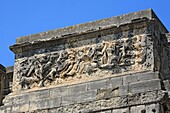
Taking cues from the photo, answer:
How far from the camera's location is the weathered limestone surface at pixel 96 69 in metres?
9.90

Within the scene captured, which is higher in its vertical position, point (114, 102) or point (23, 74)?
point (23, 74)

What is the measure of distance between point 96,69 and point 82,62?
→ 39cm

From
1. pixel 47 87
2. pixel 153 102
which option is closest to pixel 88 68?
pixel 47 87

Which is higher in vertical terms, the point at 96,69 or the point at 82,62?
the point at 82,62

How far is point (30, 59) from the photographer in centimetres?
1121

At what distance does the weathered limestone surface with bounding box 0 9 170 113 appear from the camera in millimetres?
9898

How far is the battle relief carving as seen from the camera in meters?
10.3

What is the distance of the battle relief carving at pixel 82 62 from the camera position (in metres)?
10.3

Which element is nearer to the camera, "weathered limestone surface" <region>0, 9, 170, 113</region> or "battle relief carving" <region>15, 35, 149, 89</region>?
"weathered limestone surface" <region>0, 9, 170, 113</region>

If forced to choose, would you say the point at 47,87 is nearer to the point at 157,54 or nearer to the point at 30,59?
the point at 30,59

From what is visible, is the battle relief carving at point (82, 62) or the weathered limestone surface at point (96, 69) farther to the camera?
the battle relief carving at point (82, 62)

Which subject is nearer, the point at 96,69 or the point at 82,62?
the point at 96,69

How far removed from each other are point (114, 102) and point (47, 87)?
5.31ft

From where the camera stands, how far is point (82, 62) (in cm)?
1069
